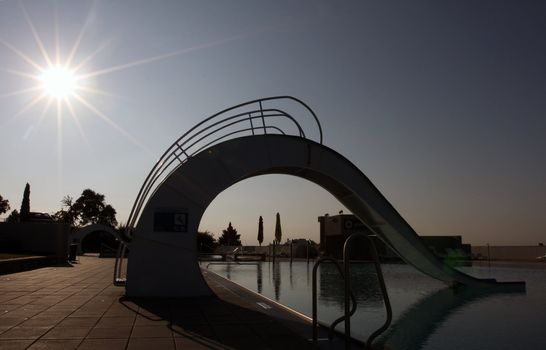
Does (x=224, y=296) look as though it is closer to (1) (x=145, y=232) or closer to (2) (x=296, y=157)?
(1) (x=145, y=232)

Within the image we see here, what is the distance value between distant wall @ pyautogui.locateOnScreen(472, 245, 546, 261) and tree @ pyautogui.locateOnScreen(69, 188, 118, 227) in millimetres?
60913

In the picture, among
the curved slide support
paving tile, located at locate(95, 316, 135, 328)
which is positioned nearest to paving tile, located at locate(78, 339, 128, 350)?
paving tile, located at locate(95, 316, 135, 328)

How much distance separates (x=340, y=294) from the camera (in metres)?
14.4

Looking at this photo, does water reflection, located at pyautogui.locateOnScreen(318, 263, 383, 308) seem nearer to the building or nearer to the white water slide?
the white water slide

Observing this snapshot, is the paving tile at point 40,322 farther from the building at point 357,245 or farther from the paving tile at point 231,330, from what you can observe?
the building at point 357,245

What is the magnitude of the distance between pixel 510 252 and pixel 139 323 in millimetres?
46696

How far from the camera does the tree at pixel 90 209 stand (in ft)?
272

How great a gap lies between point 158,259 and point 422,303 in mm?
7470

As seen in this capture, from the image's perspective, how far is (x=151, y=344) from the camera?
638cm

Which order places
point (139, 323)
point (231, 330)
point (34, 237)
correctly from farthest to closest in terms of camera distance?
point (34, 237) < point (139, 323) < point (231, 330)

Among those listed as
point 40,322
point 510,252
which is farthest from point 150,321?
point 510,252

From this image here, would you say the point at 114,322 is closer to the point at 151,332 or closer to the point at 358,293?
the point at 151,332

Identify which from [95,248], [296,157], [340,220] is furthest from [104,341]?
[95,248]

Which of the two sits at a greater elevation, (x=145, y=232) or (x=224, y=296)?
(x=145, y=232)
